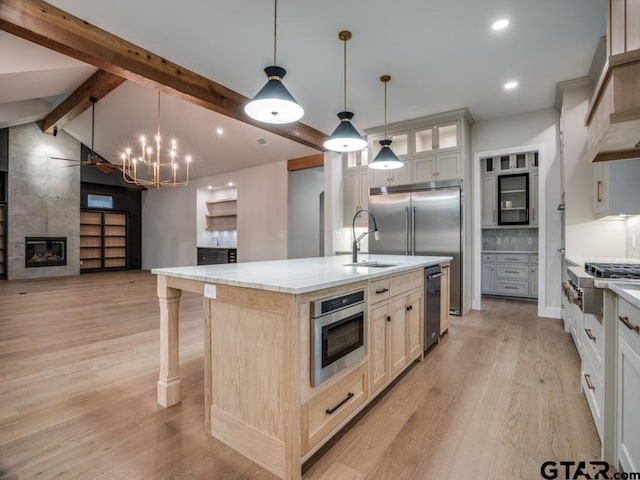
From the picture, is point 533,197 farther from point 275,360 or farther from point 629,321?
point 275,360

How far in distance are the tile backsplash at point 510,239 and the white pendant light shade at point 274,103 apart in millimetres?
→ 5093

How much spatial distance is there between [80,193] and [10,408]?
371 inches

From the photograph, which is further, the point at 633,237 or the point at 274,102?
the point at 633,237

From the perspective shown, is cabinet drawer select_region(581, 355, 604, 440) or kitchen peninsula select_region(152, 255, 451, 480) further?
cabinet drawer select_region(581, 355, 604, 440)

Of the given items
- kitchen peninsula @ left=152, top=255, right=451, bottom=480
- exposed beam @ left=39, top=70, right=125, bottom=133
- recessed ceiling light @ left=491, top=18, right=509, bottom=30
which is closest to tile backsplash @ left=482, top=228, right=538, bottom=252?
recessed ceiling light @ left=491, top=18, right=509, bottom=30

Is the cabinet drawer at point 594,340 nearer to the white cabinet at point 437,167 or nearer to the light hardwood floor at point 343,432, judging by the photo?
the light hardwood floor at point 343,432

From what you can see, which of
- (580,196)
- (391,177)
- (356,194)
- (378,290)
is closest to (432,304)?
(378,290)

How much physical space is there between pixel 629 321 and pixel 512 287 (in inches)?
197

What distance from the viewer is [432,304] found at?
10.3ft

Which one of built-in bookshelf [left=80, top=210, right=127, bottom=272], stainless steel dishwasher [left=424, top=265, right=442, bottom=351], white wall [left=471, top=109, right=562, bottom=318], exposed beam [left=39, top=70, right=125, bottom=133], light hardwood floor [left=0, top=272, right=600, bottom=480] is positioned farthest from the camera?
built-in bookshelf [left=80, top=210, right=127, bottom=272]

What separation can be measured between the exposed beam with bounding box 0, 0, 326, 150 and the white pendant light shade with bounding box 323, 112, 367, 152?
2068 millimetres

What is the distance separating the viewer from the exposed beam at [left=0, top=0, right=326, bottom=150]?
105 inches

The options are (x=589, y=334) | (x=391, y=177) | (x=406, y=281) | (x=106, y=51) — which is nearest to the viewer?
(x=589, y=334)

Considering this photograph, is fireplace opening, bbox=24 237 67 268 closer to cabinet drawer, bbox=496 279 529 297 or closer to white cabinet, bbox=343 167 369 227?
white cabinet, bbox=343 167 369 227
